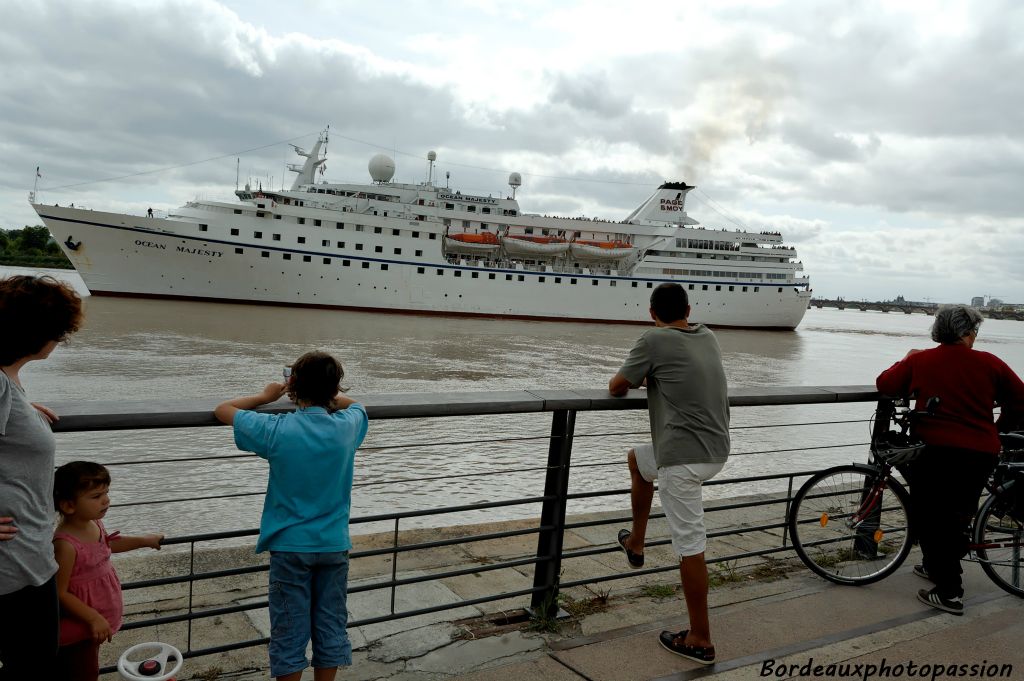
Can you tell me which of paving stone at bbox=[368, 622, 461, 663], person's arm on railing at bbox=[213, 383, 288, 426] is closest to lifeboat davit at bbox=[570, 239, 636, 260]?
paving stone at bbox=[368, 622, 461, 663]

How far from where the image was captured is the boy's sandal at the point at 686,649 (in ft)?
8.57

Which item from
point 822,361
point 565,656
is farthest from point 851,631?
point 822,361

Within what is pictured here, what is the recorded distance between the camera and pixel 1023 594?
3371 millimetres

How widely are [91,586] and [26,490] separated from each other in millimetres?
392

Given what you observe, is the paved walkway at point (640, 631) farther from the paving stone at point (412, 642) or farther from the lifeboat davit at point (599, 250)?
the lifeboat davit at point (599, 250)

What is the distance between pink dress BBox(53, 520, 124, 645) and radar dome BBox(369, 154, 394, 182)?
46.8m

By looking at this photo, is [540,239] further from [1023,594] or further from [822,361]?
[1023,594]

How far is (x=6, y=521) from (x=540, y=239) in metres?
44.4

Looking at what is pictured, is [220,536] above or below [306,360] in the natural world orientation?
below

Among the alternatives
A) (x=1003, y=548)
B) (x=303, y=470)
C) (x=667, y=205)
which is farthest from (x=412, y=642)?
(x=667, y=205)

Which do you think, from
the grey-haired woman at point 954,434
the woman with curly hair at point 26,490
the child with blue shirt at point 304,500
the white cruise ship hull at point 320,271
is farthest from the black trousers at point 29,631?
the white cruise ship hull at point 320,271

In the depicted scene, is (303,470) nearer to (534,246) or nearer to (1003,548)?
(1003,548)

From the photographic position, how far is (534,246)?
4475cm

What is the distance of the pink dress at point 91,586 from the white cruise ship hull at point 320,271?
39977 millimetres
